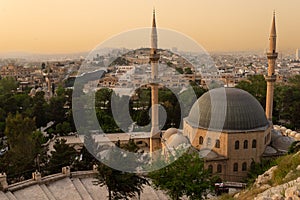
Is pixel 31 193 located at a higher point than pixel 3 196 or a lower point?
lower

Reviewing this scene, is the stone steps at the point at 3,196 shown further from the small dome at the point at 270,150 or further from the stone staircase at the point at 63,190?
the small dome at the point at 270,150

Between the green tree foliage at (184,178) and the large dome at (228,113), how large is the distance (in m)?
5.59

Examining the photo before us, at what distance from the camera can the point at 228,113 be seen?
18.4m

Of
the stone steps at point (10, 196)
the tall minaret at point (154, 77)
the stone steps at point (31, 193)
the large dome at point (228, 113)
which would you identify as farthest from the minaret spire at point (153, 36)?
the stone steps at point (10, 196)

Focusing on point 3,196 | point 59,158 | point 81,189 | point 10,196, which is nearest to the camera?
point 3,196

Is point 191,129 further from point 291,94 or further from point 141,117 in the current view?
point 291,94

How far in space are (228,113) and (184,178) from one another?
23.0 feet

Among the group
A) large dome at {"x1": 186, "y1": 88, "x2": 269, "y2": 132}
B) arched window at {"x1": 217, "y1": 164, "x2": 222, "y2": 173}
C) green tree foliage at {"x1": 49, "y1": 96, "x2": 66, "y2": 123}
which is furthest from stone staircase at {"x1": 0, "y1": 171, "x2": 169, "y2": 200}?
green tree foliage at {"x1": 49, "y1": 96, "x2": 66, "y2": 123}

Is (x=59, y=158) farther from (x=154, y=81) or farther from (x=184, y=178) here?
(x=184, y=178)

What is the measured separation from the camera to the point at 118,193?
14734mm

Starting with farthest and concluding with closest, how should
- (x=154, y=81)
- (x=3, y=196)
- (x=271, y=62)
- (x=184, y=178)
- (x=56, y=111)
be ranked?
(x=56, y=111), (x=271, y=62), (x=154, y=81), (x=3, y=196), (x=184, y=178)

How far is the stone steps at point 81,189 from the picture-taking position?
15156 millimetres

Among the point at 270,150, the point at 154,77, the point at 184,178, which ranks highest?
the point at 154,77

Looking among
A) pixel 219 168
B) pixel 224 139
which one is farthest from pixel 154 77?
pixel 219 168
